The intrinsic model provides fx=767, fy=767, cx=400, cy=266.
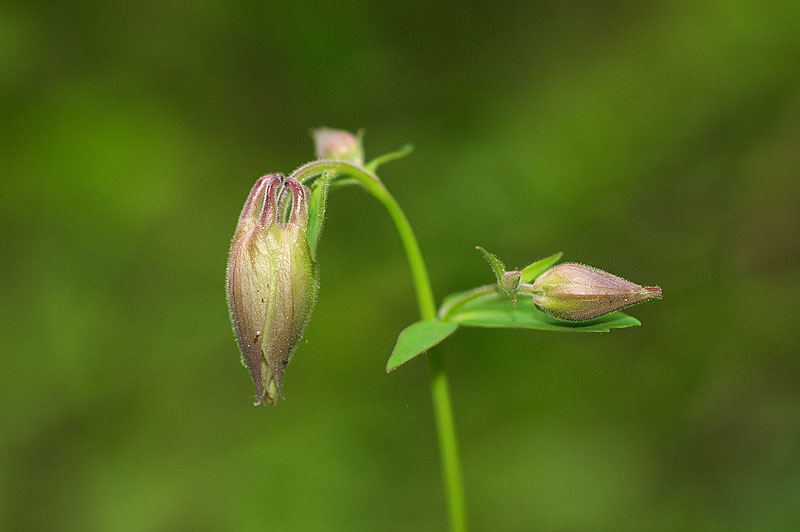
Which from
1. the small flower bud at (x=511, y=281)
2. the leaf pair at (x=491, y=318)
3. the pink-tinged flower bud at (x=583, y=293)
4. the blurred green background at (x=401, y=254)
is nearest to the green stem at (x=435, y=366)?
the leaf pair at (x=491, y=318)

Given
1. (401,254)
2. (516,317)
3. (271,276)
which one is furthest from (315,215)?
(401,254)

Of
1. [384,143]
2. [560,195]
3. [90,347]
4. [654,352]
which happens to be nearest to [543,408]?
[654,352]

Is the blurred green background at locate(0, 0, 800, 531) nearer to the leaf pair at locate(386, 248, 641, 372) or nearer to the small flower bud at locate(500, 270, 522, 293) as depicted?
the leaf pair at locate(386, 248, 641, 372)

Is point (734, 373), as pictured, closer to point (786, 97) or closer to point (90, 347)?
point (786, 97)

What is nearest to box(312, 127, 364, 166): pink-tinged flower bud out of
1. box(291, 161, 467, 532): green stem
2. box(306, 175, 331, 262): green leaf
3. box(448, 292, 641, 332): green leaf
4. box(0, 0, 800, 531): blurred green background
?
box(291, 161, 467, 532): green stem

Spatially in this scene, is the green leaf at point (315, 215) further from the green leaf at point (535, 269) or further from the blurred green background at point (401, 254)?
the blurred green background at point (401, 254)
